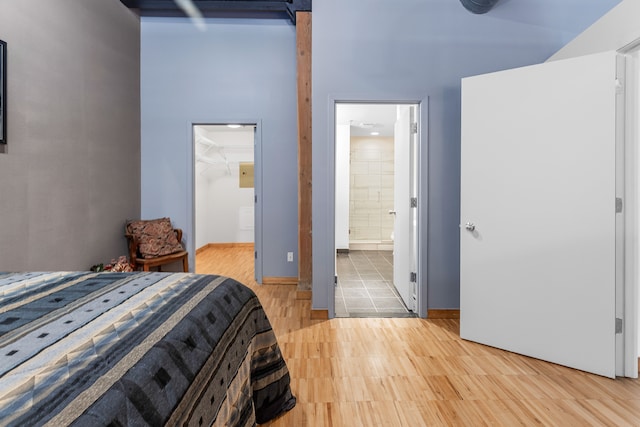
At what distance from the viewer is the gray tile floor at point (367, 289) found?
10.5 feet

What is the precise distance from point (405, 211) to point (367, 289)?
3.61ft

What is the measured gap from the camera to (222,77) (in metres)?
3.98

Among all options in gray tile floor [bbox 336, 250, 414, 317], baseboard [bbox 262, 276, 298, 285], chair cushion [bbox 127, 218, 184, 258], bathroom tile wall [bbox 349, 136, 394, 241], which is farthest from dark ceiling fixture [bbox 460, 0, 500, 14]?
bathroom tile wall [bbox 349, 136, 394, 241]

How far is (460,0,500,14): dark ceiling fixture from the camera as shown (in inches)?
110

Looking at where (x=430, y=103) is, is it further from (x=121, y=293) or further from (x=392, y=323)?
(x=121, y=293)

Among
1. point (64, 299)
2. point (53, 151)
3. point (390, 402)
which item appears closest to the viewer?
point (64, 299)

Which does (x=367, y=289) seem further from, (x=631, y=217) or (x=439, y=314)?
(x=631, y=217)

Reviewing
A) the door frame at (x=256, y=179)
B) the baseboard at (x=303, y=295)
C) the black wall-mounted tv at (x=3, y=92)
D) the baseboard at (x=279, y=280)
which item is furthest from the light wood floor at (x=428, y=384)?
the black wall-mounted tv at (x=3, y=92)

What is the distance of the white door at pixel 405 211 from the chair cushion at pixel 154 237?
2.45 metres

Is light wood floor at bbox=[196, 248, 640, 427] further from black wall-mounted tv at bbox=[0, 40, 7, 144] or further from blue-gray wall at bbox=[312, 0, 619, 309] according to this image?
black wall-mounted tv at bbox=[0, 40, 7, 144]

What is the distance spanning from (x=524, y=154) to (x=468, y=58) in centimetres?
115

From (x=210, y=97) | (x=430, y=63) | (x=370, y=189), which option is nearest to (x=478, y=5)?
(x=430, y=63)

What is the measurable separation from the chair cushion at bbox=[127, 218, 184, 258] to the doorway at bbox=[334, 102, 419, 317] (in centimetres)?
190

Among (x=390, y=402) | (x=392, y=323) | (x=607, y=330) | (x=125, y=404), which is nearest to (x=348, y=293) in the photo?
(x=392, y=323)
